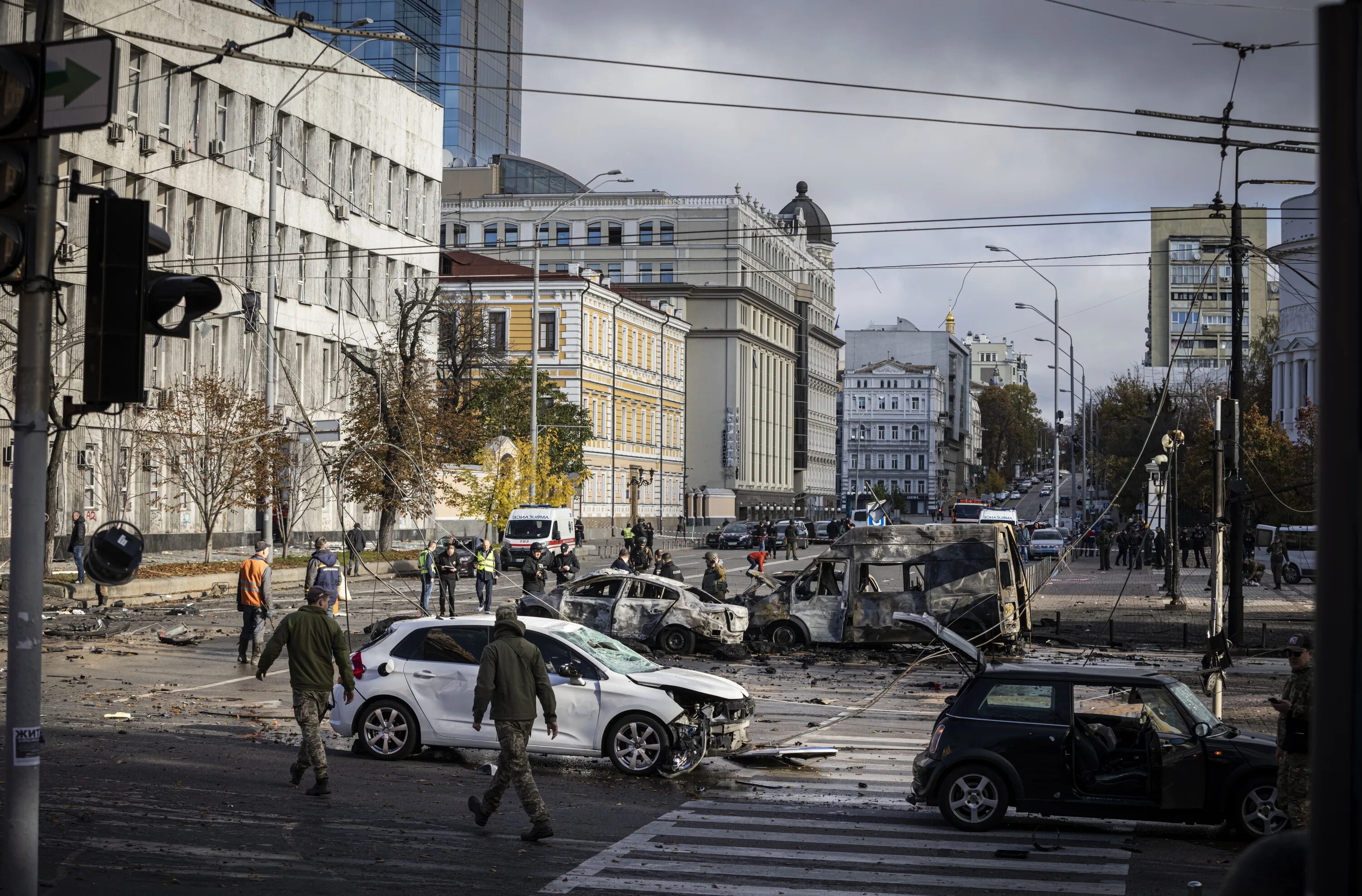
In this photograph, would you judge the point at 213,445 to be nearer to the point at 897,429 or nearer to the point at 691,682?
the point at 691,682

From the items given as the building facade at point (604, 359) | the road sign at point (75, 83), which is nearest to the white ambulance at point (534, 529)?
the building facade at point (604, 359)

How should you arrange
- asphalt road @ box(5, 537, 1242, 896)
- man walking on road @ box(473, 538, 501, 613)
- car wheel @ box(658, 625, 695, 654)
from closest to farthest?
asphalt road @ box(5, 537, 1242, 896) < car wheel @ box(658, 625, 695, 654) < man walking on road @ box(473, 538, 501, 613)

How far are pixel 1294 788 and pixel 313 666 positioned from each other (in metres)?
7.83

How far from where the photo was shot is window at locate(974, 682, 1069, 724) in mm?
11938

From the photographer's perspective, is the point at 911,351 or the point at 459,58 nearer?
the point at 459,58

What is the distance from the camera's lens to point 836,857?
10586 millimetres

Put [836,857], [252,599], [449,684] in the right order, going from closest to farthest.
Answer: [836,857] → [449,684] → [252,599]

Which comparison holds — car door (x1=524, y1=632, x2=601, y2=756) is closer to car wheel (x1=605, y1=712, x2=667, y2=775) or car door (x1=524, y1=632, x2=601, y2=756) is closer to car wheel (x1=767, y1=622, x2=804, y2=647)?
car wheel (x1=605, y1=712, x2=667, y2=775)

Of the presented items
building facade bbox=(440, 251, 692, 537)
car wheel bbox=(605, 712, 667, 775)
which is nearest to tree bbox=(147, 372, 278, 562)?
car wheel bbox=(605, 712, 667, 775)

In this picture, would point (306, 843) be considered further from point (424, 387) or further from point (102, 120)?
point (424, 387)

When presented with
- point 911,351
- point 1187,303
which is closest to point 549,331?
point 1187,303

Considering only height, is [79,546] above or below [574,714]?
above

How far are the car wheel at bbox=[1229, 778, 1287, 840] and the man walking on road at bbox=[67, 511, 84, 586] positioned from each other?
27378mm

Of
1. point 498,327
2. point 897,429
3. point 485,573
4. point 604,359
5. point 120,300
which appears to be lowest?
point 485,573
